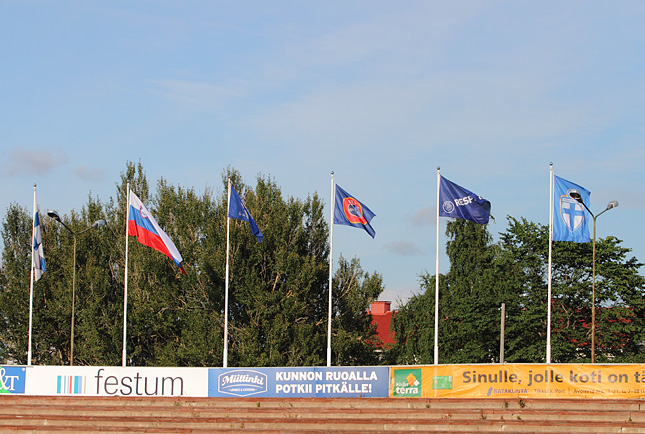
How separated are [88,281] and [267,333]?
14.3m

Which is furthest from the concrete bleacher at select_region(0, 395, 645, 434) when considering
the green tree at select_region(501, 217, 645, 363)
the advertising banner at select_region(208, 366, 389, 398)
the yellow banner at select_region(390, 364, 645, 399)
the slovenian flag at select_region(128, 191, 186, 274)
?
the green tree at select_region(501, 217, 645, 363)

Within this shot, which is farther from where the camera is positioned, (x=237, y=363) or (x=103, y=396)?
(x=237, y=363)

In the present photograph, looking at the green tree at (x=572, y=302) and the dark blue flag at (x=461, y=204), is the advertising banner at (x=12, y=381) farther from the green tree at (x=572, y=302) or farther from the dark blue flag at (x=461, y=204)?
the green tree at (x=572, y=302)

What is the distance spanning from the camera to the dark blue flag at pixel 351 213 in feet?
106

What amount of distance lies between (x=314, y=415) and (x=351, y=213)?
942 centimetres

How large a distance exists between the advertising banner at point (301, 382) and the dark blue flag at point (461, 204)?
7331 millimetres

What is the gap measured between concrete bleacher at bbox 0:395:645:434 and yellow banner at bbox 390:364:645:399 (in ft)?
1.40

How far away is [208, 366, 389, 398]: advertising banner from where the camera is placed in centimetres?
2797

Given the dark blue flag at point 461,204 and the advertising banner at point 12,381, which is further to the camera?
the dark blue flag at point 461,204

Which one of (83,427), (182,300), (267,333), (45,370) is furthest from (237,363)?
(83,427)

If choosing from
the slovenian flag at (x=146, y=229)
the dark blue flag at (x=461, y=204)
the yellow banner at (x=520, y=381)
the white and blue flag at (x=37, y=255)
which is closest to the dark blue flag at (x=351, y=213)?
the dark blue flag at (x=461, y=204)

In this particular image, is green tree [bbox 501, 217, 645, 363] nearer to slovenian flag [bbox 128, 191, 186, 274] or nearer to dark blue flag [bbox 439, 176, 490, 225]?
dark blue flag [bbox 439, 176, 490, 225]

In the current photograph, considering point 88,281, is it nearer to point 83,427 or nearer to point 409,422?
point 83,427

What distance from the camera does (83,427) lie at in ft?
80.7
